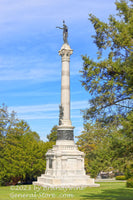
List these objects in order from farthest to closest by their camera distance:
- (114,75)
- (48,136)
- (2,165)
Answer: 1. (48,136)
2. (2,165)
3. (114,75)

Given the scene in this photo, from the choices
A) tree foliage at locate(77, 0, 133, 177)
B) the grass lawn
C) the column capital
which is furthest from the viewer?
the column capital

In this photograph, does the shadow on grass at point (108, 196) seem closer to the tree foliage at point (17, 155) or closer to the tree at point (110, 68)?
the tree at point (110, 68)

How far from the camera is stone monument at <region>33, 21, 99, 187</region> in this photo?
27.4m

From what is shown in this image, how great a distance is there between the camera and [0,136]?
125ft

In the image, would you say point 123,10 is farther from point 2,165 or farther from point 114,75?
point 2,165

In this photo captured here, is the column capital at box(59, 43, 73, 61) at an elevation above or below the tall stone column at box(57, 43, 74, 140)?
above

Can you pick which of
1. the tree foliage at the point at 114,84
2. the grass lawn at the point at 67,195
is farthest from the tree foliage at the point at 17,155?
the tree foliage at the point at 114,84

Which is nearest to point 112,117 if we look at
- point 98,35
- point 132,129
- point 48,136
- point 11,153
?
point 132,129

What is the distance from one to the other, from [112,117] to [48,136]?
205ft

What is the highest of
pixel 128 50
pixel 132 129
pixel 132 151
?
pixel 128 50

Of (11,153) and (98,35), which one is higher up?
(98,35)

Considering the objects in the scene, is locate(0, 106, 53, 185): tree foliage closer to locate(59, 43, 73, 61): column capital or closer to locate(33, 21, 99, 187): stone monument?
locate(33, 21, 99, 187): stone monument

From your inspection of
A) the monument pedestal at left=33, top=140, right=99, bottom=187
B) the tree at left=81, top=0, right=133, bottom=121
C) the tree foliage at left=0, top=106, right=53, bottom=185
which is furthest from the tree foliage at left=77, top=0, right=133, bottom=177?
the tree foliage at left=0, top=106, right=53, bottom=185

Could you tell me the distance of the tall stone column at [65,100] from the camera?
30.5m
